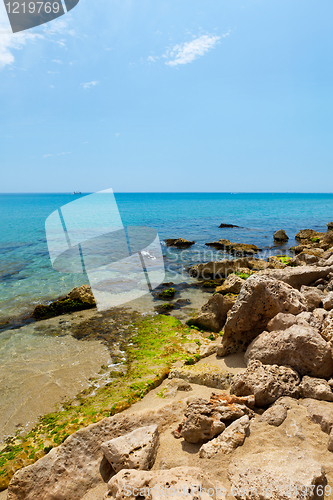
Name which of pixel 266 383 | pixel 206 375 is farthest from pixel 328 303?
pixel 206 375

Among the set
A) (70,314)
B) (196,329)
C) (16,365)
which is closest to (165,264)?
(70,314)

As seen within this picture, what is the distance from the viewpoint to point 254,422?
3998mm

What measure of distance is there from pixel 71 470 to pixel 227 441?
2.16 m

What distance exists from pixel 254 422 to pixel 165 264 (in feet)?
51.2

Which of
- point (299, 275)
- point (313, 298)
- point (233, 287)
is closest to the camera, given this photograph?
point (313, 298)

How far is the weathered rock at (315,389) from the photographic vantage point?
425cm

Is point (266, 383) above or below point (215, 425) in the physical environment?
above

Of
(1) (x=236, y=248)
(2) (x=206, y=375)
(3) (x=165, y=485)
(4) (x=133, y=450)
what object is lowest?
(1) (x=236, y=248)

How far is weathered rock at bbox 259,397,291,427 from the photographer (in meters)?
3.87

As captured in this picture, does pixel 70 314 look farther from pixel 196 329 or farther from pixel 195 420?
pixel 195 420

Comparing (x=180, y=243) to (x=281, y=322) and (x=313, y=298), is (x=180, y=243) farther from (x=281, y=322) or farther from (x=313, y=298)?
(x=281, y=322)

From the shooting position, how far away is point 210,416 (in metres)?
4.02

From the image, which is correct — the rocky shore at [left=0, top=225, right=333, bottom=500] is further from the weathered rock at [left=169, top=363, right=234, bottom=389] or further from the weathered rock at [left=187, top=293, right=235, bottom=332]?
the weathered rock at [left=187, top=293, right=235, bottom=332]

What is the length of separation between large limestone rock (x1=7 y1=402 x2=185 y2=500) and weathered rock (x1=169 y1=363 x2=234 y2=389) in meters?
1.59
